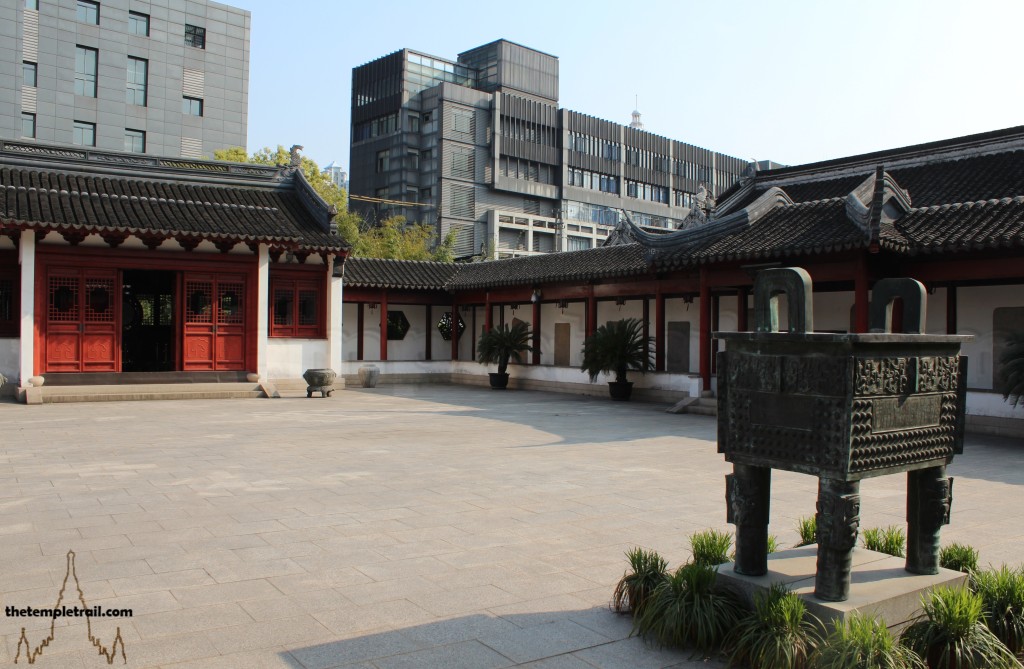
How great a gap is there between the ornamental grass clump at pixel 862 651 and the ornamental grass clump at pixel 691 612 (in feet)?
1.47

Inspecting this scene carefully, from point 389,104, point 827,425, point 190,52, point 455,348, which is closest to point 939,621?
point 827,425

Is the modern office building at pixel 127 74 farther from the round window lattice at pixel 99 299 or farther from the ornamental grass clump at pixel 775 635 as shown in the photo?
the ornamental grass clump at pixel 775 635

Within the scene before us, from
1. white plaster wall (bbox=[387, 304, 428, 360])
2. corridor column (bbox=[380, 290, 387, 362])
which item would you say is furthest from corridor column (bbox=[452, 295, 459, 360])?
corridor column (bbox=[380, 290, 387, 362])

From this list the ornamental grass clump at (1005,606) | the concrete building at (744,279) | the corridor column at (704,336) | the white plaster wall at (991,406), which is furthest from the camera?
the corridor column at (704,336)

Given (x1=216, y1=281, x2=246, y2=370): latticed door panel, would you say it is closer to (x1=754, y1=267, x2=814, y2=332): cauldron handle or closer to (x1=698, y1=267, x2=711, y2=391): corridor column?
(x1=698, y1=267, x2=711, y2=391): corridor column

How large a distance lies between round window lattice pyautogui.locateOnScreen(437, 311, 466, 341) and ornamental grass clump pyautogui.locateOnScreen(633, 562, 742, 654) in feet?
67.6

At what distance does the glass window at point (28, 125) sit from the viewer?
3102 centimetres

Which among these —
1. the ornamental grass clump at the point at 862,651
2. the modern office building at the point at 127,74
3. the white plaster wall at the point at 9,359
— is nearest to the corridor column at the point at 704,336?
the ornamental grass clump at the point at 862,651

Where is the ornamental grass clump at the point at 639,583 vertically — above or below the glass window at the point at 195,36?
below

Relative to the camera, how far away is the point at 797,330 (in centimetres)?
356

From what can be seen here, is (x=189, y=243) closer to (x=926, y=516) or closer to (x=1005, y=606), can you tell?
(x=926, y=516)

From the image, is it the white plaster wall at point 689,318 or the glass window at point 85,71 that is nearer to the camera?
the white plaster wall at point 689,318

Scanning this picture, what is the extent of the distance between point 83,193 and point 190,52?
71.7ft

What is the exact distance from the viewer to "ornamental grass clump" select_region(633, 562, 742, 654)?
3471 mm
